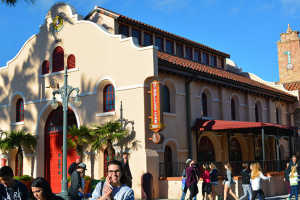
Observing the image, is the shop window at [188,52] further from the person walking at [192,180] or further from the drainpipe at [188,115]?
the person walking at [192,180]

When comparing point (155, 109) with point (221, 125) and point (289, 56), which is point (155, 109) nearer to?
point (221, 125)

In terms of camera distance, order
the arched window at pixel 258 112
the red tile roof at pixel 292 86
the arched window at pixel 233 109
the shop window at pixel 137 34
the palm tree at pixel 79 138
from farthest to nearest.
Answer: the red tile roof at pixel 292 86 < the arched window at pixel 258 112 < the arched window at pixel 233 109 < the shop window at pixel 137 34 < the palm tree at pixel 79 138

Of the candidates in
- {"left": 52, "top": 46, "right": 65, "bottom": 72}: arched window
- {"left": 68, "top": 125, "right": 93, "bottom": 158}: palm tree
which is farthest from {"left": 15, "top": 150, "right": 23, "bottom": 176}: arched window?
{"left": 52, "top": 46, "right": 65, "bottom": 72}: arched window

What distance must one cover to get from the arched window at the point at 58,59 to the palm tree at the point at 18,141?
3.98 m

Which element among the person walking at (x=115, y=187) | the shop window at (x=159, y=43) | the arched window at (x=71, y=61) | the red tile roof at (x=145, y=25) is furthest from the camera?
the shop window at (x=159, y=43)

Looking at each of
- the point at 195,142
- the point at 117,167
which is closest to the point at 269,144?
the point at 195,142

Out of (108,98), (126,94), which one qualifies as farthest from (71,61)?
(126,94)

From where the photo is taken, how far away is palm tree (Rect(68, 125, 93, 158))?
20141mm

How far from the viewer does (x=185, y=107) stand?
22391mm

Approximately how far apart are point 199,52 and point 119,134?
12.3 meters

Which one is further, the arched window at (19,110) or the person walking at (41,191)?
the arched window at (19,110)

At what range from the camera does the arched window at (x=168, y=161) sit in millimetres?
20297

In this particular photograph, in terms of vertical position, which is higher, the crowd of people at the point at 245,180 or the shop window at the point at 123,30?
the shop window at the point at 123,30

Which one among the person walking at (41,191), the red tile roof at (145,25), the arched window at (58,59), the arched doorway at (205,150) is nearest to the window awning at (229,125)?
the arched doorway at (205,150)
